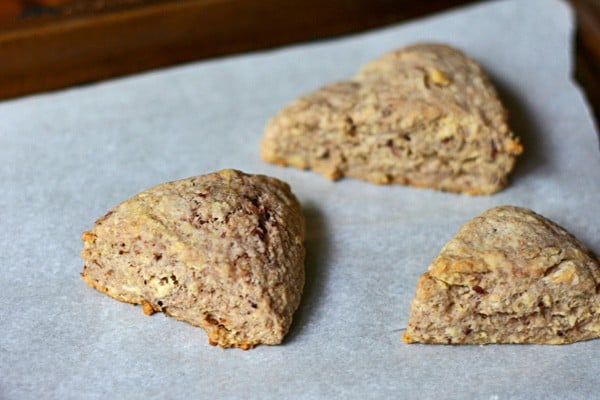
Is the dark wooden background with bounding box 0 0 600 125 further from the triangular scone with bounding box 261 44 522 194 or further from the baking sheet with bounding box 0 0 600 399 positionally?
the triangular scone with bounding box 261 44 522 194

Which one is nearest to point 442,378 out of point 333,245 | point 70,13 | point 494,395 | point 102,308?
point 494,395

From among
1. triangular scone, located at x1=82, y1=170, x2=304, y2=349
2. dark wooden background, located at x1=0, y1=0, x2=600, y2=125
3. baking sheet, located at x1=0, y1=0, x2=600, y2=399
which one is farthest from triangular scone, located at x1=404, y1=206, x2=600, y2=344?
dark wooden background, located at x1=0, y1=0, x2=600, y2=125

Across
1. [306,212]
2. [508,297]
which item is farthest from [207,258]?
[508,297]

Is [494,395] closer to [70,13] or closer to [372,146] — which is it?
[372,146]

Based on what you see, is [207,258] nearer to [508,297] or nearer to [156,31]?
[508,297]

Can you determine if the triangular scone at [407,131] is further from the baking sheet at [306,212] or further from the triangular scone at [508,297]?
the triangular scone at [508,297]
